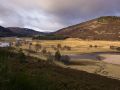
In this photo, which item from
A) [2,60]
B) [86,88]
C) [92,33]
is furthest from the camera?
[92,33]

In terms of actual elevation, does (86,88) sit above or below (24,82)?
below

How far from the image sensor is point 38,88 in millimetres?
6426

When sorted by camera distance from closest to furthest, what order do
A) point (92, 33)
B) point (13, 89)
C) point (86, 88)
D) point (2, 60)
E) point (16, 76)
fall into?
point (13, 89)
point (16, 76)
point (2, 60)
point (86, 88)
point (92, 33)

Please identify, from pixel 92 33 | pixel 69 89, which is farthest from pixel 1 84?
pixel 92 33

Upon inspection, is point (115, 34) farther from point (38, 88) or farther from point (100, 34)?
point (38, 88)

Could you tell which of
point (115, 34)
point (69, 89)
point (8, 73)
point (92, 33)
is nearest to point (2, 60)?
point (8, 73)

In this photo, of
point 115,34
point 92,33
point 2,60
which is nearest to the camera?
point 2,60

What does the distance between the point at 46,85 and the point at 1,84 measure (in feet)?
3.38

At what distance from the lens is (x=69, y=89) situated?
9.40 m

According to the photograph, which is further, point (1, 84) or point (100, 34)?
point (100, 34)

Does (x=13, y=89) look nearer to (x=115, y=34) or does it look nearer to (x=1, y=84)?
(x=1, y=84)

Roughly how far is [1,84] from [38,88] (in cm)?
76

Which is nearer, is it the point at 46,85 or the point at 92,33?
the point at 46,85

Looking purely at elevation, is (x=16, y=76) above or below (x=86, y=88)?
above
